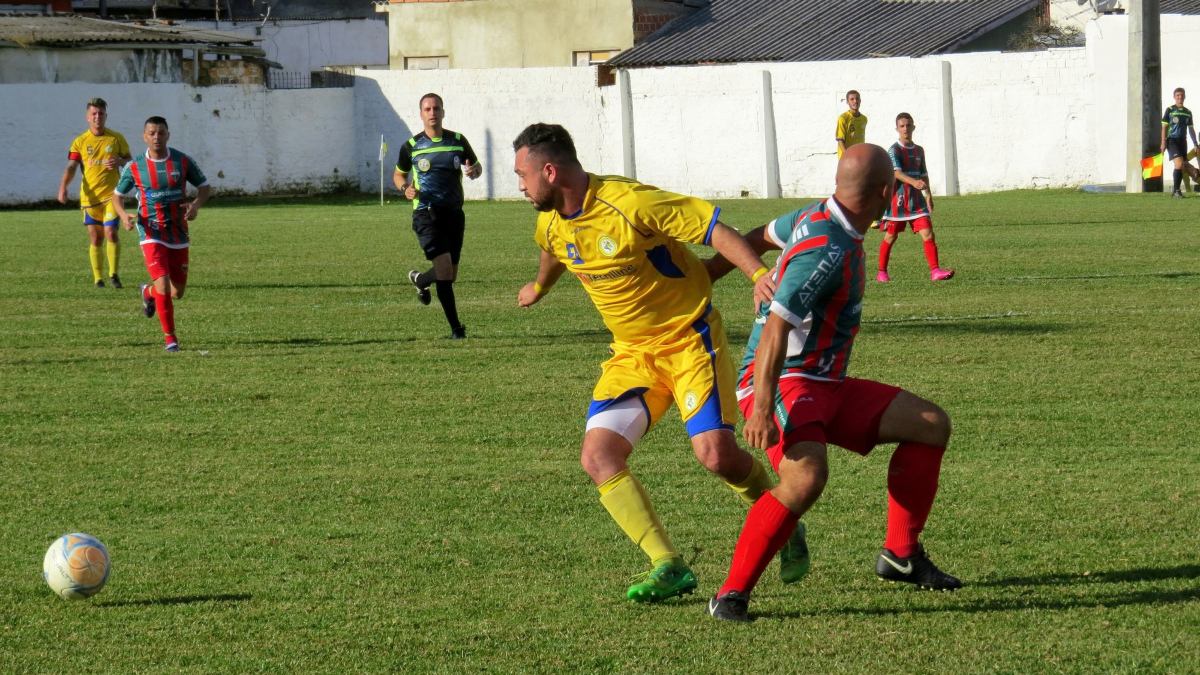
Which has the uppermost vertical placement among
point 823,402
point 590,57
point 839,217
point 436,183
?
point 590,57

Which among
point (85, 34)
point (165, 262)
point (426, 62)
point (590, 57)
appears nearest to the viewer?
point (165, 262)

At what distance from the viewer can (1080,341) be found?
12.1 metres

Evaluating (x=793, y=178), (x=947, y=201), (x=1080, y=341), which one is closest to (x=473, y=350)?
(x=1080, y=341)

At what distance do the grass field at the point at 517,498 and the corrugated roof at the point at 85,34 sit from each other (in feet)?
77.1

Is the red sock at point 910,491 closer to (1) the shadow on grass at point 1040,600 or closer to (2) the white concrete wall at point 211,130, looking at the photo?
(1) the shadow on grass at point 1040,600

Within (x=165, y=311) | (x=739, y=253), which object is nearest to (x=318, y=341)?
(x=165, y=311)

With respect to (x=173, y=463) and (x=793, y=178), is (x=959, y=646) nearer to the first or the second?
(x=173, y=463)

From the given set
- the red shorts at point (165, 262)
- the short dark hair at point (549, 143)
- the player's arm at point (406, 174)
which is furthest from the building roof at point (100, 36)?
the short dark hair at point (549, 143)

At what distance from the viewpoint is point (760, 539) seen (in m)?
5.46

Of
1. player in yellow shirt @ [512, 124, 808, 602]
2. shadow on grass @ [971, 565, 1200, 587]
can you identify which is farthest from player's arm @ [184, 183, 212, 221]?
shadow on grass @ [971, 565, 1200, 587]

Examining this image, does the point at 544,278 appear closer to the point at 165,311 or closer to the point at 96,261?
the point at 165,311

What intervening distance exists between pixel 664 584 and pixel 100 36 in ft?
116

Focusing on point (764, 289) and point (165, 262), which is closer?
point (764, 289)

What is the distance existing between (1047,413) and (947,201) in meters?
22.6
